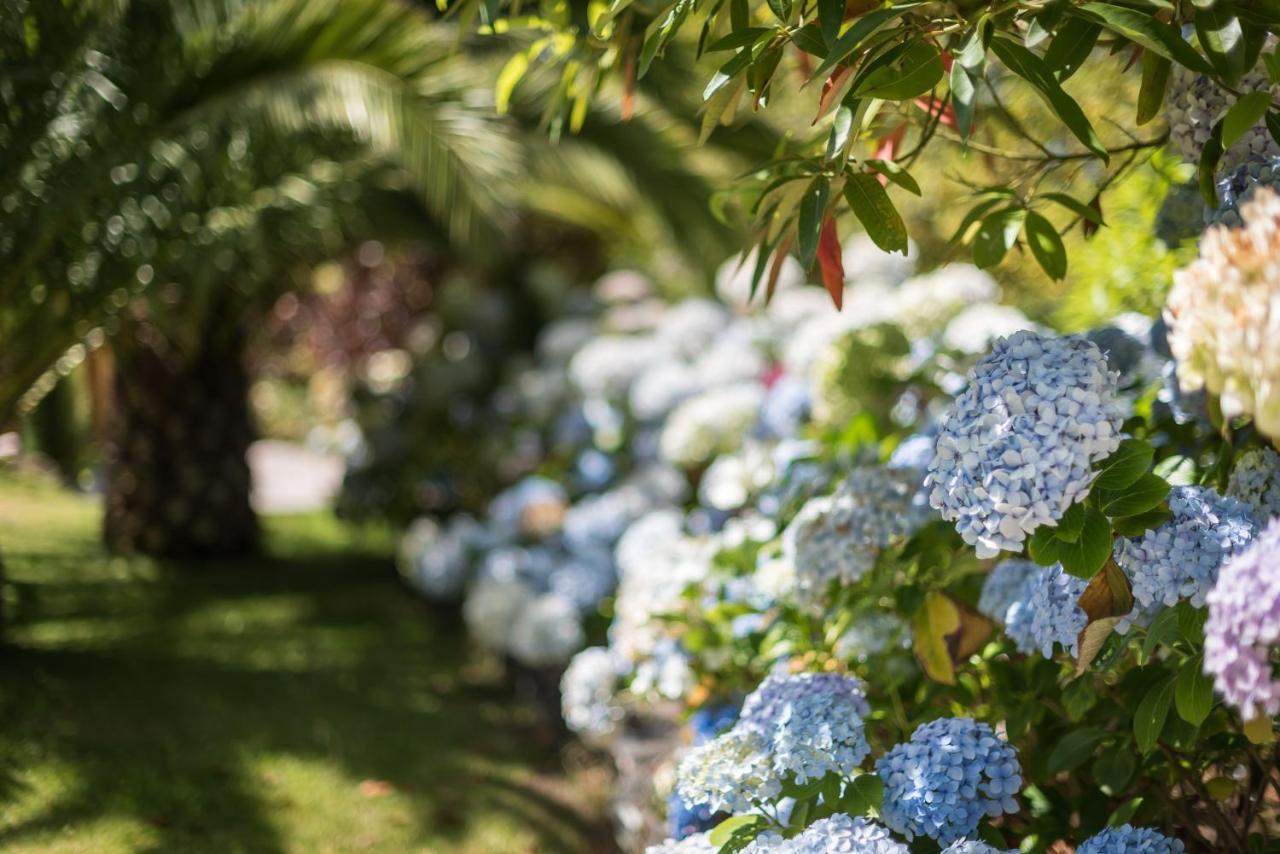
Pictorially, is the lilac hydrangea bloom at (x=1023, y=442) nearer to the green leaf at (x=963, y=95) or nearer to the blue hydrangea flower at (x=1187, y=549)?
the blue hydrangea flower at (x=1187, y=549)

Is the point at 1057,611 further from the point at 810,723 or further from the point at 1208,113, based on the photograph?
the point at 1208,113

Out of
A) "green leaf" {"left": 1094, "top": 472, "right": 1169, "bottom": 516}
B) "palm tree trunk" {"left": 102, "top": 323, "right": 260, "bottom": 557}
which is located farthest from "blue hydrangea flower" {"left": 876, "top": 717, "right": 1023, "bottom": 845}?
"palm tree trunk" {"left": 102, "top": 323, "right": 260, "bottom": 557}

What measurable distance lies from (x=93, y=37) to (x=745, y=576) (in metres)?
2.26

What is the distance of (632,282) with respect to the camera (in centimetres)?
558

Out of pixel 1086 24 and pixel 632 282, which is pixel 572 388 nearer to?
pixel 632 282

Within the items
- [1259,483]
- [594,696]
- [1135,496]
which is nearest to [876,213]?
[1135,496]

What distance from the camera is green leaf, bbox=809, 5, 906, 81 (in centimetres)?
130

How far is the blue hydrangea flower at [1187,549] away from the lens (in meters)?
1.37

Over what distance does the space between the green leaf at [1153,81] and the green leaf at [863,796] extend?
99cm

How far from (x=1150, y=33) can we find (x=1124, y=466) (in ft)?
1.69

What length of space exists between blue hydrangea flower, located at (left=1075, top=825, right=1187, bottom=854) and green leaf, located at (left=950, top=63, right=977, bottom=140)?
943mm

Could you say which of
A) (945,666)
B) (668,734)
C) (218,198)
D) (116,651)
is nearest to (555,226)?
(218,198)

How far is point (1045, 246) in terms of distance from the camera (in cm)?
172

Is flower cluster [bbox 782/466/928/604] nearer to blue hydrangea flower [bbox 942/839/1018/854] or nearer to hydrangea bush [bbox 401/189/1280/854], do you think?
hydrangea bush [bbox 401/189/1280/854]
